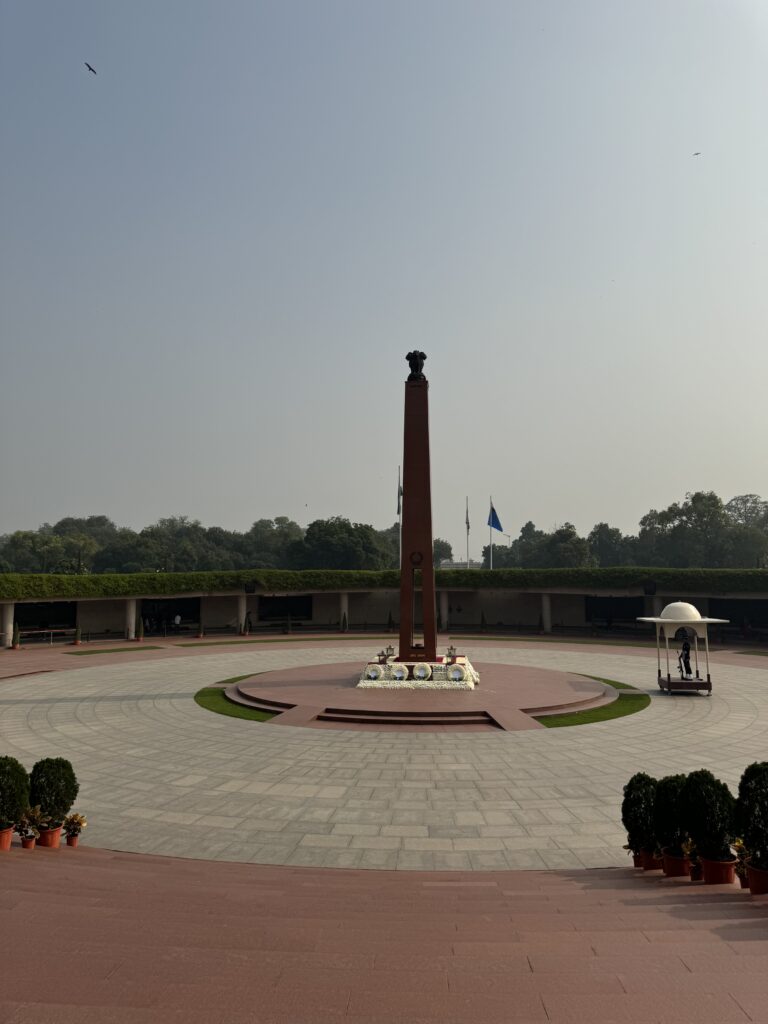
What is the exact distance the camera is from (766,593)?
39.5 meters

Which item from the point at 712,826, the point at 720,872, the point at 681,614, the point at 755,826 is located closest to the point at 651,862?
the point at 720,872

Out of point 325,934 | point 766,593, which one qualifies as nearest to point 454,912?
point 325,934

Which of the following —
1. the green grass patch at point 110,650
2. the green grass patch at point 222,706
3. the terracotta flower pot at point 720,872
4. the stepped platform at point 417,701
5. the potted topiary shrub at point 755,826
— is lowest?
the green grass patch at point 110,650

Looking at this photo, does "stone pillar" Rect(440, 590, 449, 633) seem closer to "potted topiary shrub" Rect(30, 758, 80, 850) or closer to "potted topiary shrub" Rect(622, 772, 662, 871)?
"potted topiary shrub" Rect(622, 772, 662, 871)

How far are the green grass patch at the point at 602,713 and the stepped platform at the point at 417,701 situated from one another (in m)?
0.29

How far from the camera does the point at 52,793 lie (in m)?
9.13

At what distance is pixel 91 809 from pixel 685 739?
45.0 feet

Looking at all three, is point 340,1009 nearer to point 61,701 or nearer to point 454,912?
point 454,912

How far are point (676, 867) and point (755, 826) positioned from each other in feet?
5.05

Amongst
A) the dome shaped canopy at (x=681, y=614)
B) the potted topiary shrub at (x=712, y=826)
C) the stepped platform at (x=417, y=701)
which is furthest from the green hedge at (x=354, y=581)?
the potted topiary shrub at (x=712, y=826)

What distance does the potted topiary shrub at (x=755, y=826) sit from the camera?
6809 mm

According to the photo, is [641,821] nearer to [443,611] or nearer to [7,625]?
[7,625]

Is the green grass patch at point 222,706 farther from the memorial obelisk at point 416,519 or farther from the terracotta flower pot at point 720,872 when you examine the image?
the terracotta flower pot at point 720,872

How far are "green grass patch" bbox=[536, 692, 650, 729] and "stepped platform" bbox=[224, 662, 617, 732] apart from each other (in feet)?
0.97
